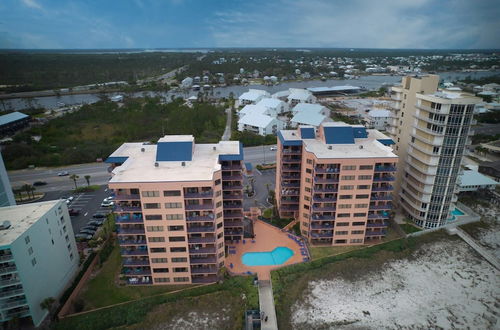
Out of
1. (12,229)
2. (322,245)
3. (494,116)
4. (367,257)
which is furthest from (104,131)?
(494,116)

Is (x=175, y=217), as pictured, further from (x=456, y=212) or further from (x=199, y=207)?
(x=456, y=212)

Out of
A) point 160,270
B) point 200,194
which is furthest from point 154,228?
point 200,194

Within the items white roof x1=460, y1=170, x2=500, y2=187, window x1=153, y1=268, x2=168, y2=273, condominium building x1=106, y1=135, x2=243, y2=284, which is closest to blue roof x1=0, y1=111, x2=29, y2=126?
condominium building x1=106, y1=135, x2=243, y2=284

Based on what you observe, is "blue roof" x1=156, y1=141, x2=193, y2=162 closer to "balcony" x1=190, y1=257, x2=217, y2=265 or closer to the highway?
"balcony" x1=190, y1=257, x2=217, y2=265

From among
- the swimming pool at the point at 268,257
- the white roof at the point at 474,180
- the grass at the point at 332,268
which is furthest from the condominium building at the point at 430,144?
the swimming pool at the point at 268,257

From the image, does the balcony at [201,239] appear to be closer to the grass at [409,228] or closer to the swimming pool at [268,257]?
the swimming pool at [268,257]

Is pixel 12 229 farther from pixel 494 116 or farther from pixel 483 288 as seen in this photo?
pixel 494 116
